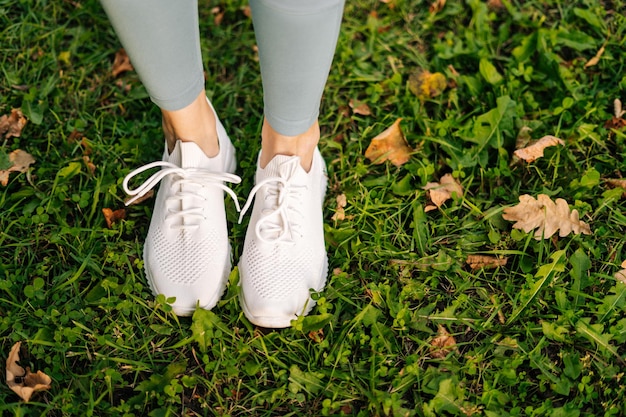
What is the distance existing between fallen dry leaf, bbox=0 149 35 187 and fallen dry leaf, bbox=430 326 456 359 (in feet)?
5.05

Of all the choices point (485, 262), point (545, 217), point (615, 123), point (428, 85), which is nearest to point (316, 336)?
point (485, 262)

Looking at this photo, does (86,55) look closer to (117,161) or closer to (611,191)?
(117,161)

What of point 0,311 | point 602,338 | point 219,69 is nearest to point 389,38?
point 219,69

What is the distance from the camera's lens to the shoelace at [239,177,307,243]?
1845 millimetres

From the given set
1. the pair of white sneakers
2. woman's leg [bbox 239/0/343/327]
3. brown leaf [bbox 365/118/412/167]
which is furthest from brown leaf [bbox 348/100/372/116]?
the pair of white sneakers

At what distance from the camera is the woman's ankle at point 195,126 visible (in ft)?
5.74

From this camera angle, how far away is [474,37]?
2523 millimetres

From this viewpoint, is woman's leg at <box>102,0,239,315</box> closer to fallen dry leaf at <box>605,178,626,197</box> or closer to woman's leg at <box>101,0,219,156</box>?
woman's leg at <box>101,0,219,156</box>

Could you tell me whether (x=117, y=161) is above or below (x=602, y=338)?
above

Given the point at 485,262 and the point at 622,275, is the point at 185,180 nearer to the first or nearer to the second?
the point at 485,262

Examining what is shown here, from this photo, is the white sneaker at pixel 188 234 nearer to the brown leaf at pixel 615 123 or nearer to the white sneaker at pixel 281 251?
the white sneaker at pixel 281 251

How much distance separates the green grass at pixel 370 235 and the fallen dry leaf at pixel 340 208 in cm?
2

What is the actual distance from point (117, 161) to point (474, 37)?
152 cm

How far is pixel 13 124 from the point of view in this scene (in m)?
2.27
